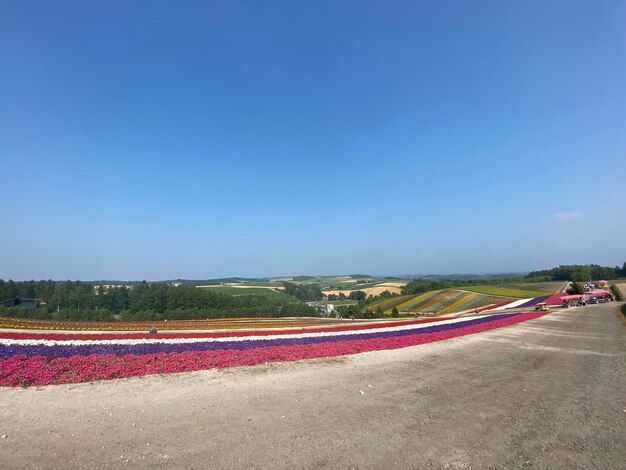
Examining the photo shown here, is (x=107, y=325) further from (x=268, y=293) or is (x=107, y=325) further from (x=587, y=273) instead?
(x=587, y=273)

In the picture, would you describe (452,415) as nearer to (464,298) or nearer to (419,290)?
(464,298)

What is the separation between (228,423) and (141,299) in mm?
92138

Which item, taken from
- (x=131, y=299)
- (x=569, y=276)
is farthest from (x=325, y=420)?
(x=569, y=276)

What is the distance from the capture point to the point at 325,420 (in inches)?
295

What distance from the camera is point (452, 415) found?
7961 mm

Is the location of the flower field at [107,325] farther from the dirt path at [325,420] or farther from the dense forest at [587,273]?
the dense forest at [587,273]

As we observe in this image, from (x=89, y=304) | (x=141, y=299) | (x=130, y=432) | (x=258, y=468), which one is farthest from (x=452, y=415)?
(x=89, y=304)

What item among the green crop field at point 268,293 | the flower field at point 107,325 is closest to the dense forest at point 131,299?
the flower field at point 107,325

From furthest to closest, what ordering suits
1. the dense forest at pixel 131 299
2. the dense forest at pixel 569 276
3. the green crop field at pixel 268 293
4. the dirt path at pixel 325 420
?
the green crop field at pixel 268 293 < the dense forest at pixel 569 276 < the dense forest at pixel 131 299 < the dirt path at pixel 325 420

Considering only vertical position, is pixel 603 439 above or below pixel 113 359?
below

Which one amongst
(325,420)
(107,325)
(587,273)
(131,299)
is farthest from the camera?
(587,273)

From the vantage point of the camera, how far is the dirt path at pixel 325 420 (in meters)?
5.79

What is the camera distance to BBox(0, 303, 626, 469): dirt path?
579 cm

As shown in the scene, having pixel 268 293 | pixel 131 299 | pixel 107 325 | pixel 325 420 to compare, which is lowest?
pixel 268 293
